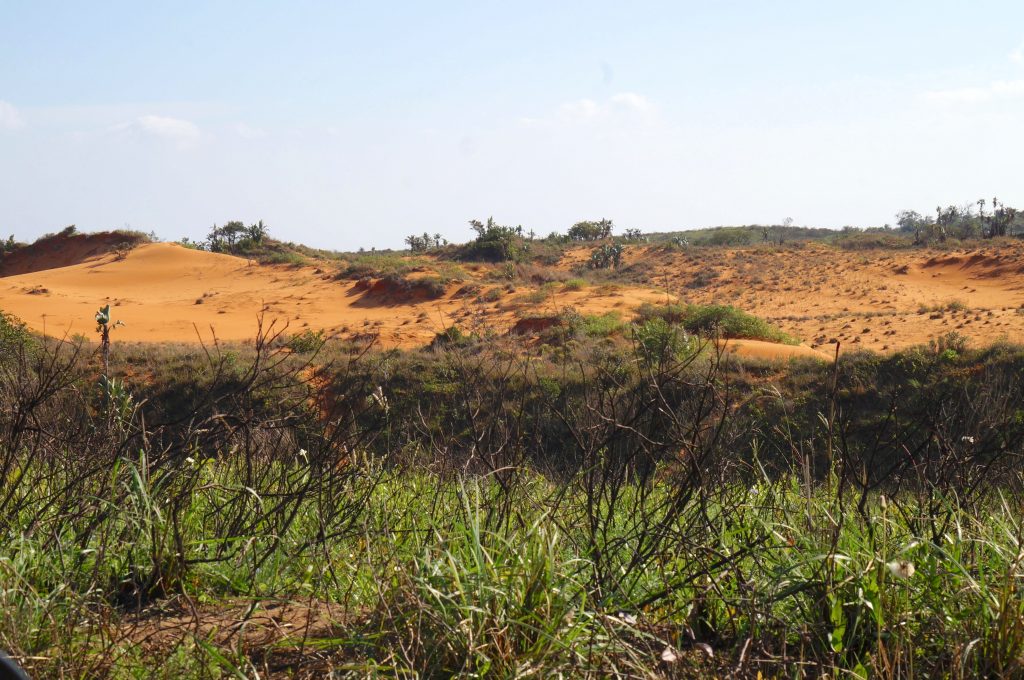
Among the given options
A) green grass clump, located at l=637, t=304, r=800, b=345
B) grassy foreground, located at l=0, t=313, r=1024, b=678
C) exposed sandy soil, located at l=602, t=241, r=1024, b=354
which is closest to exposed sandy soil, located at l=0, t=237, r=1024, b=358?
exposed sandy soil, located at l=602, t=241, r=1024, b=354

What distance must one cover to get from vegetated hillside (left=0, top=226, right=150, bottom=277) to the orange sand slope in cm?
211

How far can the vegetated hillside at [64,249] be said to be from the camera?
48312mm

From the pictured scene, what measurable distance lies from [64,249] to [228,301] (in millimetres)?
22354

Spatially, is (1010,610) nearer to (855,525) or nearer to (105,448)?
(855,525)

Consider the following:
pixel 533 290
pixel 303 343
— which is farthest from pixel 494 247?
pixel 303 343

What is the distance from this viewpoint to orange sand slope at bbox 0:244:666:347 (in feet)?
85.6

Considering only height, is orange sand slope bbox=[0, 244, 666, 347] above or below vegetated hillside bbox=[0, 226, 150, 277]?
below

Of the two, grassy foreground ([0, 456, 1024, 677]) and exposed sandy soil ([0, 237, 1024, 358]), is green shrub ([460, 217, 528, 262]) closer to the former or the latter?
exposed sandy soil ([0, 237, 1024, 358])

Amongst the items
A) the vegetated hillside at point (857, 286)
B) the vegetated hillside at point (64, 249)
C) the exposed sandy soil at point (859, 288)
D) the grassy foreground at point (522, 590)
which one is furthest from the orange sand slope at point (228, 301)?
the grassy foreground at point (522, 590)

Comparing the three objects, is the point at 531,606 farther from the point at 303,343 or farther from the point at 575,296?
the point at 575,296

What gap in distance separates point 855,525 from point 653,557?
0.92 meters

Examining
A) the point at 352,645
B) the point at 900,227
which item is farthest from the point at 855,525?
the point at 900,227

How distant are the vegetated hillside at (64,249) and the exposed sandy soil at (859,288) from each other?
2906 centimetres

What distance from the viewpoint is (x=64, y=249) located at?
164 feet
